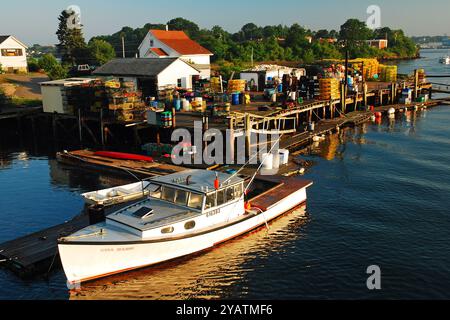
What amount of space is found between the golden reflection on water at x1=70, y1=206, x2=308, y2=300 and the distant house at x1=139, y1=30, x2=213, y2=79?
180ft

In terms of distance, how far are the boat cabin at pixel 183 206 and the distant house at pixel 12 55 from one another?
7152cm

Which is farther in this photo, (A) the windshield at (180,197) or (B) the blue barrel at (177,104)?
(B) the blue barrel at (177,104)

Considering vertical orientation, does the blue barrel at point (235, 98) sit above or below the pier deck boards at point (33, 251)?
above

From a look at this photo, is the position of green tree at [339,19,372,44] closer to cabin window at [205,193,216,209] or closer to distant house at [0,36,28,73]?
distant house at [0,36,28,73]

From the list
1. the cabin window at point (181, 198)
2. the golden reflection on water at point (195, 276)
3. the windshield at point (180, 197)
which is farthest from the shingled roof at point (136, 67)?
the golden reflection on water at point (195, 276)

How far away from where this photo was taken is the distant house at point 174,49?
78.7 meters

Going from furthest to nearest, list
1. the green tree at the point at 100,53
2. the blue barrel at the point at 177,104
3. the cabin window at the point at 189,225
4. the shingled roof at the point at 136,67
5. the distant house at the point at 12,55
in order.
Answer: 1. the green tree at the point at 100,53
2. the distant house at the point at 12,55
3. the shingled roof at the point at 136,67
4. the blue barrel at the point at 177,104
5. the cabin window at the point at 189,225

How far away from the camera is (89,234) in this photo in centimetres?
1906

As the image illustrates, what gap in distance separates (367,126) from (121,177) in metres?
30.5

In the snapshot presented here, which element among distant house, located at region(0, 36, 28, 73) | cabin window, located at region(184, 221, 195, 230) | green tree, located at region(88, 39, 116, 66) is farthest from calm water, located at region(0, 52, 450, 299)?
green tree, located at region(88, 39, 116, 66)

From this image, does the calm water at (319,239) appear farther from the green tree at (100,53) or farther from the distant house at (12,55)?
the green tree at (100,53)

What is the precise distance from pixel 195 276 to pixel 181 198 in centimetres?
369

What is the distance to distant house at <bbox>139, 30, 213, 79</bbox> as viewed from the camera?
78662 millimetres

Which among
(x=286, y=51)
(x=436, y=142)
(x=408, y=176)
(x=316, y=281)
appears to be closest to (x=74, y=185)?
(x=316, y=281)
